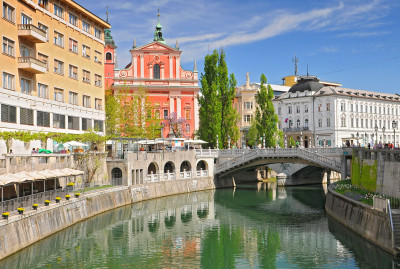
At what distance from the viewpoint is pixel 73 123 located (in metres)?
63.3

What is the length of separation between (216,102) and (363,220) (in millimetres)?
46728

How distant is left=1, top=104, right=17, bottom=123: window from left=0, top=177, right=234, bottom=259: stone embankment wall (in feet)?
35.7

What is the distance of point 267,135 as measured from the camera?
84500 millimetres

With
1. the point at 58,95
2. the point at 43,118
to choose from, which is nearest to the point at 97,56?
the point at 58,95

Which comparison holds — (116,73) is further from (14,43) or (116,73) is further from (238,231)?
(238,231)

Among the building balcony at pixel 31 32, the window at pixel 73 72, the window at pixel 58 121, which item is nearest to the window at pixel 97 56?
the window at pixel 73 72

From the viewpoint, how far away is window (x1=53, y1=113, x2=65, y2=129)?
194ft

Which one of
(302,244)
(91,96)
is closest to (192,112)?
(91,96)

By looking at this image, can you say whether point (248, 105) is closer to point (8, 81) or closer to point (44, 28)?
point (44, 28)

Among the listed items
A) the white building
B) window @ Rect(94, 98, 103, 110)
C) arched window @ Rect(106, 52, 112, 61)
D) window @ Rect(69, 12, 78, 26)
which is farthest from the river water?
arched window @ Rect(106, 52, 112, 61)

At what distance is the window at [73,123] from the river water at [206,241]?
496 inches

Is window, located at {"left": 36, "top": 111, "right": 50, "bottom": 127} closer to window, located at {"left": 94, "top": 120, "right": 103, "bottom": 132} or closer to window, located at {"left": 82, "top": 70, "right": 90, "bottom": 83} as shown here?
window, located at {"left": 82, "top": 70, "right": 90, "bottom": 83}

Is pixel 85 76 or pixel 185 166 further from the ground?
pixel 85 76

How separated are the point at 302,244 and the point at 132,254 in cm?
1312
